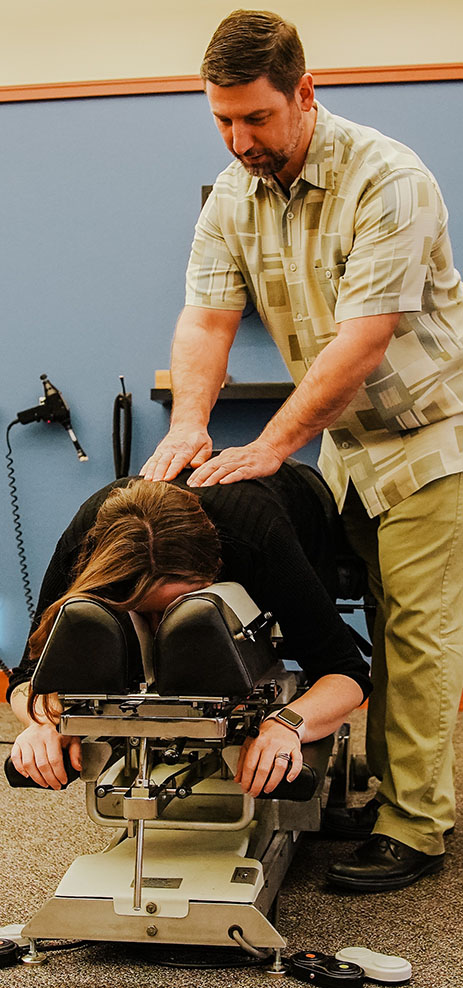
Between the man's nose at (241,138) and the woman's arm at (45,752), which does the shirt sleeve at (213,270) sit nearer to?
the man's nose at (241,138)

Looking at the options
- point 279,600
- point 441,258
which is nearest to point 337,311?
point 441,258

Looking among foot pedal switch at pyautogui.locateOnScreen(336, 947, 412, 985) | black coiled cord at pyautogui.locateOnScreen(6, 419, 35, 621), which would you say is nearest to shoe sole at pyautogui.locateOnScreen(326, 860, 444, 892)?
foot pedal switch at pyautogui.locateOnScreen(336, 947, 412, 985)

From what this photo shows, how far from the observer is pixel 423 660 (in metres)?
1.81

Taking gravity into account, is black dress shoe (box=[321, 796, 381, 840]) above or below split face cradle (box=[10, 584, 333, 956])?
below

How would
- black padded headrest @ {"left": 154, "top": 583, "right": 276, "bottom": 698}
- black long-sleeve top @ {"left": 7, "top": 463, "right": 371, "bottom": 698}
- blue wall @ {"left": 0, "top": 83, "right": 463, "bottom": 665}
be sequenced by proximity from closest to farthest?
black padded headrest @ {"left": 154, "top": 583, "right": 276, "bottom": 698}
black long-sleeve top @ {"left": 7, "top": 463, "right": 371, "bottom": 698}
blue wall @ {"left": 0, "top": 83, "right": 463, "bottom": 665}

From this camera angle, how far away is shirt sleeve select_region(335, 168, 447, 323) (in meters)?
1.72

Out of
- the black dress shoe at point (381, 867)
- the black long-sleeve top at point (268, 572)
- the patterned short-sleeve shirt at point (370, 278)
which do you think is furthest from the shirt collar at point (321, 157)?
the black dress shoe at point (381, 867)

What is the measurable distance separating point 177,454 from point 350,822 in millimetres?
912

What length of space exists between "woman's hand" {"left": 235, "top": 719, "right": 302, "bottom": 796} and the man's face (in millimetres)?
997

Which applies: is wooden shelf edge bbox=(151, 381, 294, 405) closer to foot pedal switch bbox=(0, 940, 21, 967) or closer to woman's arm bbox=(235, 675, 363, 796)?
woman's arm bbox=(235, 675, 363, 796)

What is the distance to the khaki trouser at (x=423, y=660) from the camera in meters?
1.80

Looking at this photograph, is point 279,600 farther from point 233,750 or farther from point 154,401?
point 154,401

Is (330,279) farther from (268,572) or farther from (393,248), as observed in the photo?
(268,572)

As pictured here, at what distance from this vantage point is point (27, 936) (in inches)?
54.7
